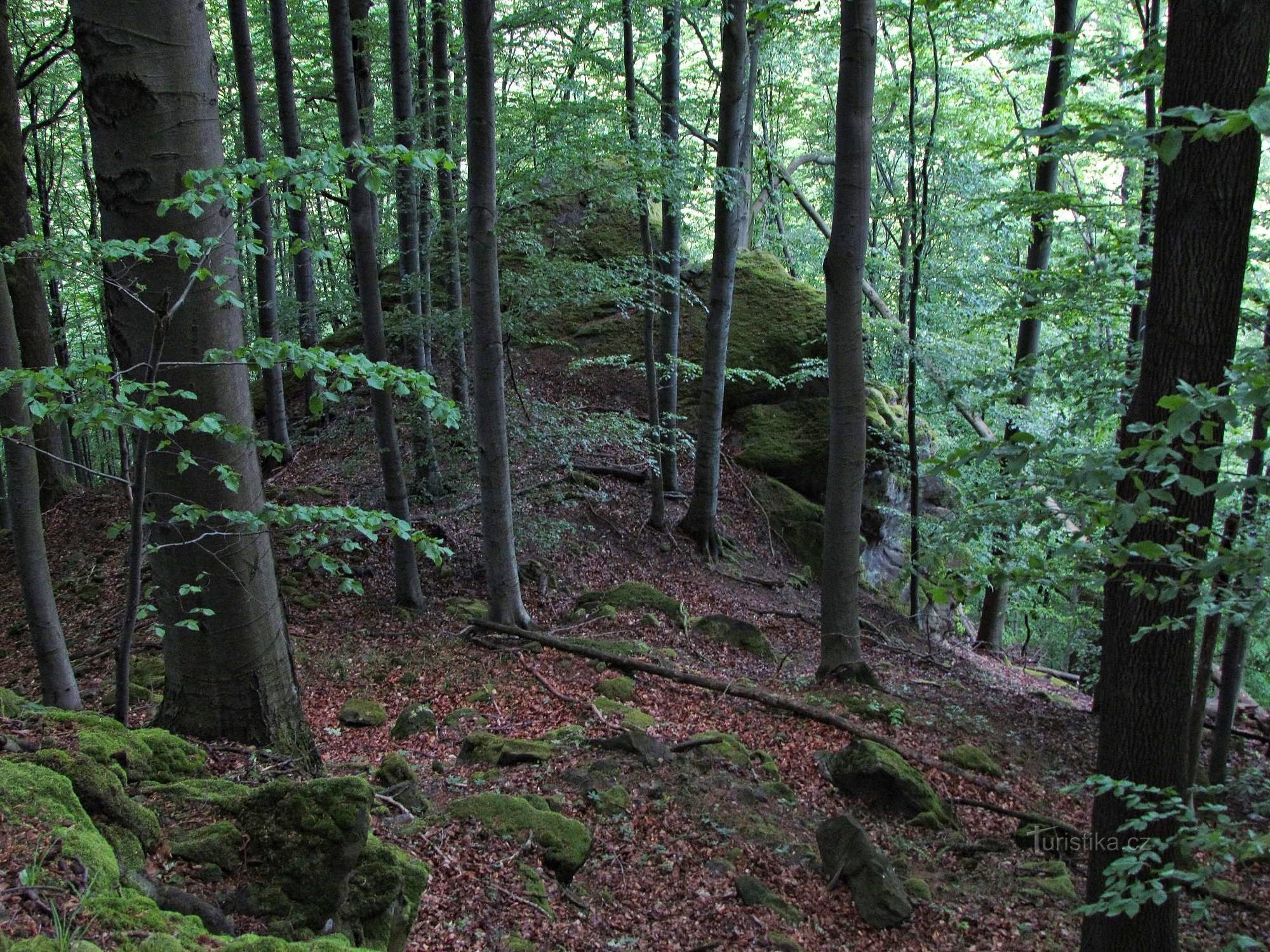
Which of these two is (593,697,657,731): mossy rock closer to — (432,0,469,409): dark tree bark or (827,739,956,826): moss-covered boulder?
(827,739,956,826): moss-covered boulder

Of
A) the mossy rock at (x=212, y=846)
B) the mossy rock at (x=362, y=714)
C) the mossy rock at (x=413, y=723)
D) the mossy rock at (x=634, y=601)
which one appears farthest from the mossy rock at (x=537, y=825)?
the mossy rock at (x=634, y=601)

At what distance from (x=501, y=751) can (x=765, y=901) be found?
2.02 m

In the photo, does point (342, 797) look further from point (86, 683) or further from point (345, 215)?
point (345, 215)

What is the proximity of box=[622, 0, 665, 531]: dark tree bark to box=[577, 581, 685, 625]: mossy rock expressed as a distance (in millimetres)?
1986

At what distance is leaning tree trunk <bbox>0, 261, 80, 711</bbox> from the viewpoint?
4.18 m

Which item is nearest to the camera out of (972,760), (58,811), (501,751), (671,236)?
(58,811)

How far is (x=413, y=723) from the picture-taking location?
20.1ft

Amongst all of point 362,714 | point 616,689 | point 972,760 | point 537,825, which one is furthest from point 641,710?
point 972,760

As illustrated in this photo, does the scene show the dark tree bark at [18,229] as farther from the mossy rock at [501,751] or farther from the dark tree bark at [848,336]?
the dark tree bark at [848,336]

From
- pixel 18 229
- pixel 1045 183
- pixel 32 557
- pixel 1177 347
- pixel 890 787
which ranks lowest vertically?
pixel 890 787

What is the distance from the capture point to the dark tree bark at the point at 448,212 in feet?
29.1

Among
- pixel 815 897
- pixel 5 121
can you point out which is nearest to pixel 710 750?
pixel 815 897

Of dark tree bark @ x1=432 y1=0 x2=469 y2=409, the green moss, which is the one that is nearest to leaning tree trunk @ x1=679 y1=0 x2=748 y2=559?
dark tree bark @ x1=432 y1=0 x2=469 y2=409

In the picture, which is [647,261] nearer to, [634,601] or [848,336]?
[848,336]
